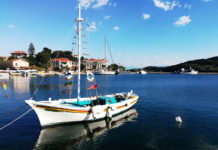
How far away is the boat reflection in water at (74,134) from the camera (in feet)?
46.2

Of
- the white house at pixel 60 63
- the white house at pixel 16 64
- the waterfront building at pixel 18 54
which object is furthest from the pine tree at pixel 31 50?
the white house at pixel 16 64

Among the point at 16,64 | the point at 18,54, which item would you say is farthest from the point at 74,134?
the point at 18,54

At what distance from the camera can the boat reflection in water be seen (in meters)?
14.1

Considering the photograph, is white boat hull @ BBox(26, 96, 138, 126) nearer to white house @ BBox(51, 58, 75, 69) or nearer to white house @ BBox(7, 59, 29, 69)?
white house @ BBox(7, 59, 29, 69)

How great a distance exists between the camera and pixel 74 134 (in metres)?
16.1

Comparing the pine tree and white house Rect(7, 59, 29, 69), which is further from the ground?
the pine tree

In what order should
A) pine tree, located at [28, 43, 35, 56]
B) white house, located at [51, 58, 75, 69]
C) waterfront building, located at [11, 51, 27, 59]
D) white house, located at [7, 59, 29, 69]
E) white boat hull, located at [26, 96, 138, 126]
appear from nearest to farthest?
white boat hull, located at [26, 96, 138, 126] → white house, located at [7, 59, 29, 69] → waterfront building, located at [11, 51, 27, 59] → white house, located at [51, 58, 75, 69] → pine tree, located at [28, 43, 35, 56]

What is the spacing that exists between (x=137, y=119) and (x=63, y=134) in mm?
10437

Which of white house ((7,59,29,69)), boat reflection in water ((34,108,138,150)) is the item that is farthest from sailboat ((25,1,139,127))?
white house ((7,59,29,69))

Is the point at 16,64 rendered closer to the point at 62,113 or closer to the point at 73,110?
the point at 62,113

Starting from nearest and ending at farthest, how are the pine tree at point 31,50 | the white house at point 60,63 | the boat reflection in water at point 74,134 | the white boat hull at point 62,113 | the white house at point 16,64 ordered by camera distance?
the boat reflection in water at point 74,134 < the white boat hull at point 62,113 < the white house at point 16,64 < the white house at point 60,63 < the pine tree at point 31,50

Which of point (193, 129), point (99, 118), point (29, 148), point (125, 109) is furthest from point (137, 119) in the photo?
point (29, 148)

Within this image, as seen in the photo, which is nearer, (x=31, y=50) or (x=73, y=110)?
(x=73, y=110)

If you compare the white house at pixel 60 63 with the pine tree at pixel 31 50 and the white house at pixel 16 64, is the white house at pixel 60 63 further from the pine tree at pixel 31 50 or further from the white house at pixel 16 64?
the white house at pixel 16 64
